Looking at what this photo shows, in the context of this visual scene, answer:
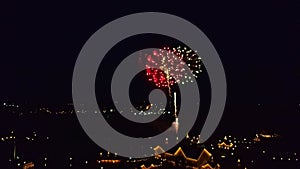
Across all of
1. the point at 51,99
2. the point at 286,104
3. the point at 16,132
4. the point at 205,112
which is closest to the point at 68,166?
the point at 205,112

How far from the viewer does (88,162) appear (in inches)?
609

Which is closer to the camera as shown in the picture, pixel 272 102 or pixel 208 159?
pixel 208 159

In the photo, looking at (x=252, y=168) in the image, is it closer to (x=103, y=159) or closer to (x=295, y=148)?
(x=295, y=148)

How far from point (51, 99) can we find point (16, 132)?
1634 cm

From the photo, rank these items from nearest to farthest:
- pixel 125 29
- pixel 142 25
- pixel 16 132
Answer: pixel 142 25 → pixel 125 29 → pixel 16 132

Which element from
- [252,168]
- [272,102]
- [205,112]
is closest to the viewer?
[252,168]

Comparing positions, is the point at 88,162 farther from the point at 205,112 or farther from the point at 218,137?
the point at 205,112

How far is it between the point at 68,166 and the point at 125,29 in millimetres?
5548

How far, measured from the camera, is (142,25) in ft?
38.5

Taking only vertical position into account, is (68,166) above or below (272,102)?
below

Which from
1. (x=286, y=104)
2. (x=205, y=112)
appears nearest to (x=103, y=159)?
(x=205, y=112)

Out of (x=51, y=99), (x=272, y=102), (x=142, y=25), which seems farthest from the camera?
(x=51, y=99)

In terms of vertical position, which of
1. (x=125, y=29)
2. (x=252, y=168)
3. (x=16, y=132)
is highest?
(x=125, y=29)

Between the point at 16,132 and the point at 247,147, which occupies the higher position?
the point at 16,132
